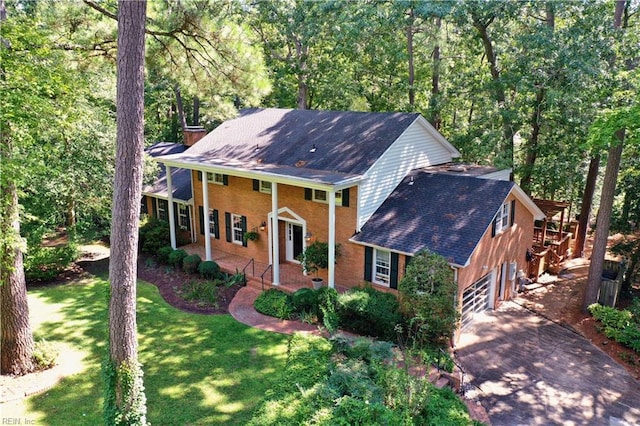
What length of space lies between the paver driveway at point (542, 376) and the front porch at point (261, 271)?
5339mm

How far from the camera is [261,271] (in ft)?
61.8

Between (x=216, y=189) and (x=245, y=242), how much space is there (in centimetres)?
280

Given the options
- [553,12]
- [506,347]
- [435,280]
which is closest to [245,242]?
[435,280]

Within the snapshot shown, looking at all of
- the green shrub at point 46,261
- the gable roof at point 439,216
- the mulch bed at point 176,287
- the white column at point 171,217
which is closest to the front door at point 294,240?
Result: the mulch bed at point 176,287

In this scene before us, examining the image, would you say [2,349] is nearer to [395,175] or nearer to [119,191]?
[119,191]

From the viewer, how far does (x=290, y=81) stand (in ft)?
98.0

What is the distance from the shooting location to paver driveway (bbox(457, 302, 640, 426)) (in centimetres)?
1087

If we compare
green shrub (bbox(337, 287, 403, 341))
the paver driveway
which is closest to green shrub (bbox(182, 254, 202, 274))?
green shrub (bbox(337, 287, 403, 341))

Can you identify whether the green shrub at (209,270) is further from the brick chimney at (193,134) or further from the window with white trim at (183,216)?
the brick chimney at (193,134)

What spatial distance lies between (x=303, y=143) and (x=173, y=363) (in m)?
10.4

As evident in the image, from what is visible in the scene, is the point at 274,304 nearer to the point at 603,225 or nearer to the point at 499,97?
the point at 603,225

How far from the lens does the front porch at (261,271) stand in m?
17.5

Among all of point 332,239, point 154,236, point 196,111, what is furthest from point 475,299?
point 196,111

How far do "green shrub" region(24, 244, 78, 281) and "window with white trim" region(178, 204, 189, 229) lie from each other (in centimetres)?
485
